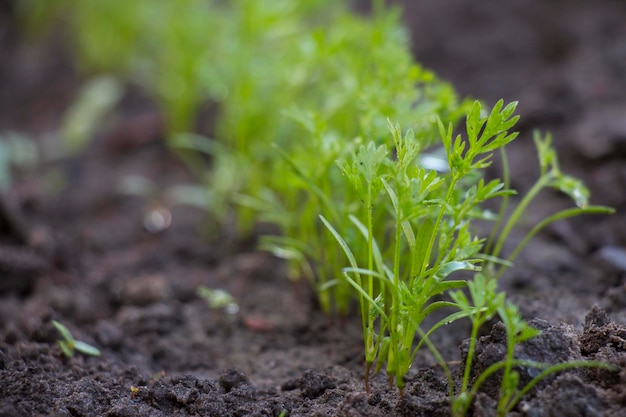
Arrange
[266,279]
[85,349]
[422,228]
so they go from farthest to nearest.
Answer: [266,279] < [85,349] < [422,228]

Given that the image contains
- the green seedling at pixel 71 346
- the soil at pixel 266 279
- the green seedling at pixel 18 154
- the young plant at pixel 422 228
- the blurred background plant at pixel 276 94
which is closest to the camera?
the young plant at pixel 422 228

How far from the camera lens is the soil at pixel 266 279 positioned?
1552 mm

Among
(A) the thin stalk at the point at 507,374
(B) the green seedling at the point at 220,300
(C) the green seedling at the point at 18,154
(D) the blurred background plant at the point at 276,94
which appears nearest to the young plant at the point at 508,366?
(A) the thin stalk at the point at 507,374

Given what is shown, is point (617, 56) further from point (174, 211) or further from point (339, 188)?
point (174, 211)

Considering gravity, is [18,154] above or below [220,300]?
above

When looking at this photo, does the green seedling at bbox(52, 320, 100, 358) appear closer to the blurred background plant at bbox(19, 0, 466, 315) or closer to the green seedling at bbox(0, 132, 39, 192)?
the blurred background plant at bbox(19, 0, 466, 315)

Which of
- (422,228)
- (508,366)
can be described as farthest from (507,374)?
(422,228)

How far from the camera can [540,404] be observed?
138 centimetres

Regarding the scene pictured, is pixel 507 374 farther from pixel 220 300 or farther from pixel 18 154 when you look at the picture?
pixel 18 154

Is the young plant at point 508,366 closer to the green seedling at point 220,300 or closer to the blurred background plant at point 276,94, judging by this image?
the blurred background plant at point 276,94

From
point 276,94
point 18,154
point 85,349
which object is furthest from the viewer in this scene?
point 18,154

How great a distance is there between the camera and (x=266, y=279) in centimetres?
257

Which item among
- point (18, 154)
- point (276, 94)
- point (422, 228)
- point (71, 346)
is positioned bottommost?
point (71, 346)

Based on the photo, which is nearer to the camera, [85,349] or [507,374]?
[507,374]
